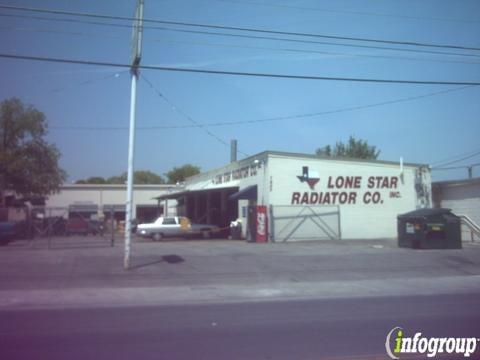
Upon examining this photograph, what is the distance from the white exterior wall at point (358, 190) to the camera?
29.0 m

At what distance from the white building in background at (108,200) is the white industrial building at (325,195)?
26.4 m

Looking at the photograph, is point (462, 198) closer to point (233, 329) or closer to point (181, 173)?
point (233, 329)

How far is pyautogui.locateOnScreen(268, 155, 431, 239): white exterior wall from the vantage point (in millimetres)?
28953

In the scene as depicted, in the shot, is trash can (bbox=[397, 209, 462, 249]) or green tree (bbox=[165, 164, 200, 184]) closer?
trash can (bbox=[397, 209, 462, 249])

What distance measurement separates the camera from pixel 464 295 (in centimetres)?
1276

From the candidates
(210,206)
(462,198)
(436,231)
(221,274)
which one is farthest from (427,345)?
(210,206)

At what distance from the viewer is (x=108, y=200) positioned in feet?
188

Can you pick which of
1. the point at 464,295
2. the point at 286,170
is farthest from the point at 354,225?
the point at 464,295

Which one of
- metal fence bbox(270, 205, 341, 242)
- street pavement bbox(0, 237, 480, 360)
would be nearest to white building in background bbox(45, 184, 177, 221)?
metal fence bbox(270, 205, 341, 242)

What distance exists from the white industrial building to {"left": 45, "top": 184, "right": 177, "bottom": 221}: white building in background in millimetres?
26368

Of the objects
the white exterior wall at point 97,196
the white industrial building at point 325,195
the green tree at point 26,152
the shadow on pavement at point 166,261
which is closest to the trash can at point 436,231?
the white industrial building at point 325,195

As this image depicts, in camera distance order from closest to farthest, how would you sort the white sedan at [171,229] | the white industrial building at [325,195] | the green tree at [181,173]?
the white industrial building at [325,195]
the white sedan at [171,229]
the green tree at [181,173]

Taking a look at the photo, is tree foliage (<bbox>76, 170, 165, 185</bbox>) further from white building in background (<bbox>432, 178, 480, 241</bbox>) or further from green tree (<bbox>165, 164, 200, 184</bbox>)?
white building in background (<bbox>432, 178, 480, 241</bbox>)

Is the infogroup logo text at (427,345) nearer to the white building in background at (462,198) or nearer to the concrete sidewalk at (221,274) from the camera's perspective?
the concrete sidewalk at (221,274)
